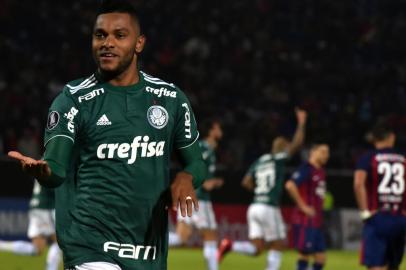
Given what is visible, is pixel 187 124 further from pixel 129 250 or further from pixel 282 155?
pixel 282 155

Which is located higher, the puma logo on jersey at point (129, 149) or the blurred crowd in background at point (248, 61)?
the blurred crowd in background at point (248, 61)

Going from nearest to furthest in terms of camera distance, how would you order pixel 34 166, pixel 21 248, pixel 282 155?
1. pixel 34 166
2. pixel 21 248
3. pixel 282 155

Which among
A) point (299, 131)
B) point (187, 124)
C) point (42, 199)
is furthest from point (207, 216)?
point (187, 124)

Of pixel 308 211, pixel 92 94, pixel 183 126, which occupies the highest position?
pixel 92 94

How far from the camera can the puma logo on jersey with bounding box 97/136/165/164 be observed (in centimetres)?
462

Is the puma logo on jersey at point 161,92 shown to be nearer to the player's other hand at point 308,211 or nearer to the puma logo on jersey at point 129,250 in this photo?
the puma logo on jersey at point 129,250

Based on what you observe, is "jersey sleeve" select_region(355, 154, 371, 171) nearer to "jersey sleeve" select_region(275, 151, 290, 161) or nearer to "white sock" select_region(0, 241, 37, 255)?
"jersey sleeve" select_region(275, 151, 290, 161)

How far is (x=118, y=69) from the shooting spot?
4.64 meters

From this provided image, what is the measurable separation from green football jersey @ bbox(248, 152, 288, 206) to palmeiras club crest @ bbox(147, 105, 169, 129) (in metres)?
9.68

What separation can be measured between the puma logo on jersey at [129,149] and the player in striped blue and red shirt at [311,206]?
858cm

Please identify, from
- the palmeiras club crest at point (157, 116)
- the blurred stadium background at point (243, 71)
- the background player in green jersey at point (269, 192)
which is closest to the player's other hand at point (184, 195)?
the palmeiras club crest at point (157, 116)

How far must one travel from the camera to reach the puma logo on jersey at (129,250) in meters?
4.61

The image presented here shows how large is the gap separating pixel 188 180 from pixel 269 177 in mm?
9929

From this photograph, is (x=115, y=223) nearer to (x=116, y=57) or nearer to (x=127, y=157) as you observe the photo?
(x=127, y=157)
